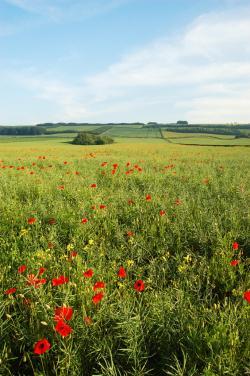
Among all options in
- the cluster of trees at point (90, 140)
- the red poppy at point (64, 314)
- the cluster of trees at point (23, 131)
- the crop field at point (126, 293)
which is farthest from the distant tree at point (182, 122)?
the red poppy at point (64, 314)

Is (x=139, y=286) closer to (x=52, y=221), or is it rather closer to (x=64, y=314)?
(x=64, y=314)

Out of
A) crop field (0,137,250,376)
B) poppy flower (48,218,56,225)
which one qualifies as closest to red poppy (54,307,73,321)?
crop field (0,137,250,376)

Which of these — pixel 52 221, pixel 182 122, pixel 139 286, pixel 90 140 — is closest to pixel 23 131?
pixel 90 140

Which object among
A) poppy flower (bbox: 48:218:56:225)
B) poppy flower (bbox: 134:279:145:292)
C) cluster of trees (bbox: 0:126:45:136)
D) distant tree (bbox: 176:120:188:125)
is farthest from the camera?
distant tree (bbox: 176:120:188:125)

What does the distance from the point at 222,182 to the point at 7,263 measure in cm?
595

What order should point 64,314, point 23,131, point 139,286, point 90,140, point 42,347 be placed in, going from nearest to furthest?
point 42,347, point 64,314, point 139,286, point 90,140, point 23,131

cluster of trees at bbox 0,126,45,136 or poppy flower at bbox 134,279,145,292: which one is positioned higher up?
cluster of trees at bbox 0,126,45,136

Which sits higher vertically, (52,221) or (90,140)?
(90,140)

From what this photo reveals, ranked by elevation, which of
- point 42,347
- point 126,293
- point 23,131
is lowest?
point 126,293

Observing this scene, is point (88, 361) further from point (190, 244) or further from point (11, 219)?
point (11, 219)

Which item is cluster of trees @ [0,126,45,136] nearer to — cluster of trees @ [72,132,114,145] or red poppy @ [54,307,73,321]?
cluster of trees @ [72,132,114,145]

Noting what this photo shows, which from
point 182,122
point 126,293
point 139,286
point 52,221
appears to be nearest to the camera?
point 139,286

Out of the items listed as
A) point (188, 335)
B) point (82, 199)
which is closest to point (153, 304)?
point (188, 335)

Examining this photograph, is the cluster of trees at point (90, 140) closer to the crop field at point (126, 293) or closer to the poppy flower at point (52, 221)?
the crop field at point (126, 293)
